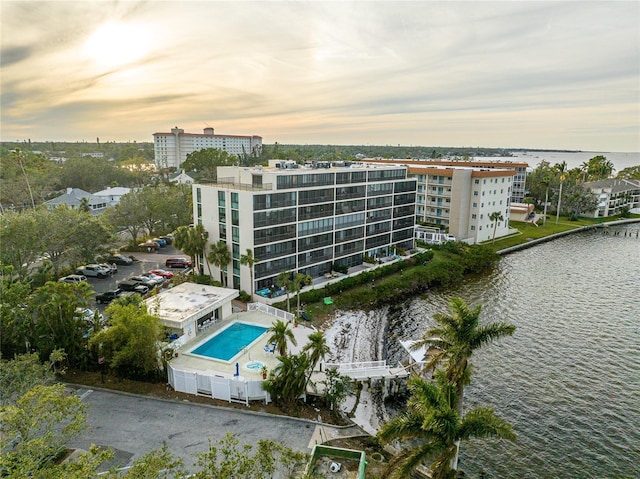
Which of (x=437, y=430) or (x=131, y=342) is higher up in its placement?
(x=437, y=430)

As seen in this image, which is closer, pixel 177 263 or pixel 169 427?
pixel 169 427

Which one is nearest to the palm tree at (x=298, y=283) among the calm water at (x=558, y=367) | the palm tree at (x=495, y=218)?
the calm water at (x=558, y=367)

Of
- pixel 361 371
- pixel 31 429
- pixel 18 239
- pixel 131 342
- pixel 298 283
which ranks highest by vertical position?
pixel 18 239

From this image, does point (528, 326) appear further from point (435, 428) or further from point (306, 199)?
point (435, 428)

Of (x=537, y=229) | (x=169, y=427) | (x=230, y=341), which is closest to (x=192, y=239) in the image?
(x=230, y=341)

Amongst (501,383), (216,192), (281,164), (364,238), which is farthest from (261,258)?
(501,383)

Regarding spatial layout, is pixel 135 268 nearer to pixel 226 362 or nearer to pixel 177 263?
pixel 177 263

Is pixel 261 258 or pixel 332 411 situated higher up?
pixel 261 258
